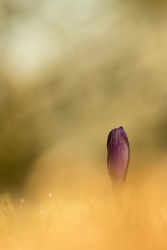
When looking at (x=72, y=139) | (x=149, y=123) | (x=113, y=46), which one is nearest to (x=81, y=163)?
(x=72, y=139)

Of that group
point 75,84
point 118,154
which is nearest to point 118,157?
point 118,154

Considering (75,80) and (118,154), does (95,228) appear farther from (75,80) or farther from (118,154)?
(75,80)

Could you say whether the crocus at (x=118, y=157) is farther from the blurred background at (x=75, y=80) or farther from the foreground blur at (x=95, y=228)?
Answer: the blurred background at (x=75, y=80)

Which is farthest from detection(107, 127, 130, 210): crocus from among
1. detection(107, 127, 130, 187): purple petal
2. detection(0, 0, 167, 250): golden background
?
detection(0, 0, 167, 250): golden background

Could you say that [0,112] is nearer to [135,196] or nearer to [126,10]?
[126,10]

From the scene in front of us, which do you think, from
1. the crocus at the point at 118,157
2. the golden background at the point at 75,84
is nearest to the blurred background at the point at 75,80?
the golden background at the point at 75,84
